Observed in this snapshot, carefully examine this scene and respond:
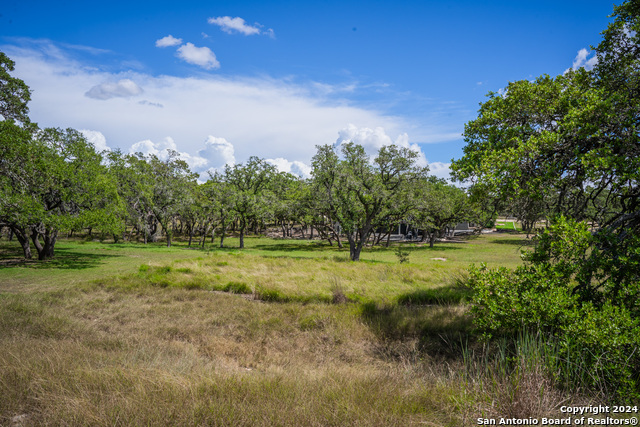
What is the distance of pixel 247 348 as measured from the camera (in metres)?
9.60

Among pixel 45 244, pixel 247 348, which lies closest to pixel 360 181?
pixel 247 348

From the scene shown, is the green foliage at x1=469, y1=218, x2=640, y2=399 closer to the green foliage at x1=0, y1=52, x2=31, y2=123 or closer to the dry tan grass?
the dry tan grass

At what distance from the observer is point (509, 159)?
7.91m

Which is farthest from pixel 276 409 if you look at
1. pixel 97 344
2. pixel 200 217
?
pixel 200 217

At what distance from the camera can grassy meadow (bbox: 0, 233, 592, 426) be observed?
427cm

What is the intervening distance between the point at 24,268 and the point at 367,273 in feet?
72.1

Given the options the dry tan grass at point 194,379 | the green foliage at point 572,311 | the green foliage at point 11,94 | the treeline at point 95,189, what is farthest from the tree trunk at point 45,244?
the green foliage at point 572,311

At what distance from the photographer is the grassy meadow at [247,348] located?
4266 millimetres

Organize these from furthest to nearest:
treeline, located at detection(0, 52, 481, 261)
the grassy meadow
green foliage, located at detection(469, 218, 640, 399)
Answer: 1. treeline, located at detection(0, 52, 481, 261)
2. green foliage, located at detection(469, 218, 640, 399)
3. the grassy meadow

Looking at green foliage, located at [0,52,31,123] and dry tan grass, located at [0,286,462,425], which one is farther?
green foliage, located at [0,52,31,123]

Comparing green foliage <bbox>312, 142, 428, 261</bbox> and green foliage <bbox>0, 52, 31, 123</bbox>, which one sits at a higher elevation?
green foliage <bbox>0, 52, 31, 123</bbox>

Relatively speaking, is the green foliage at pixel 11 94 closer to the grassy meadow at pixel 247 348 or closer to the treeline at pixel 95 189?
the treeline at pixel 95 189

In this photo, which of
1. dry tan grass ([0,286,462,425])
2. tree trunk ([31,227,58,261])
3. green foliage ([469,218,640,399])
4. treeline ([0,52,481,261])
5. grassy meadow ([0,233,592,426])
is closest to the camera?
dry tan grass ([0,286,462,425])

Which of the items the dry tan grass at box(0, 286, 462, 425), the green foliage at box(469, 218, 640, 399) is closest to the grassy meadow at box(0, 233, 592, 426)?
the dry tan grass at box(0, 286, 462, 425)
